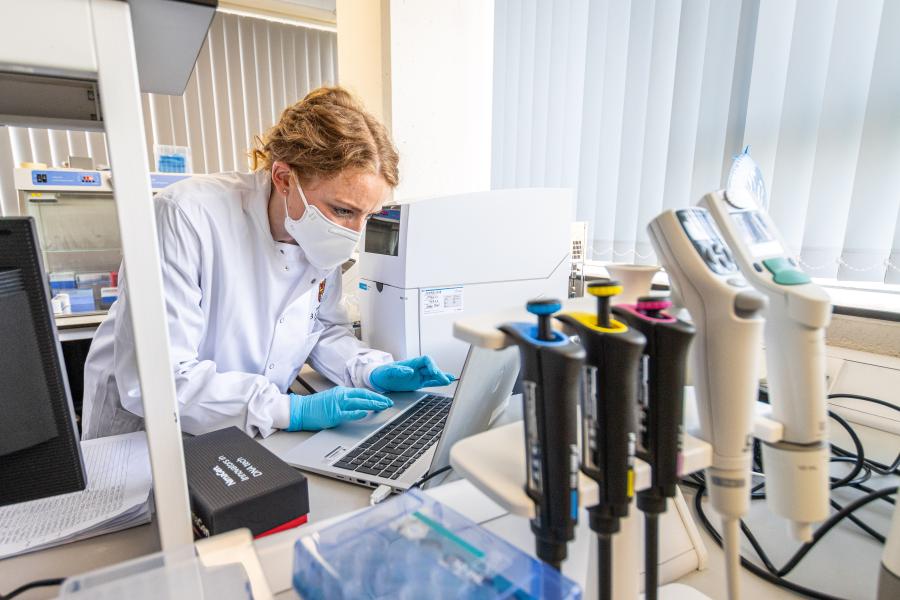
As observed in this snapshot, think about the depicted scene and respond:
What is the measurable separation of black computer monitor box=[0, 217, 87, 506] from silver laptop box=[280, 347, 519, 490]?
335 millimetres

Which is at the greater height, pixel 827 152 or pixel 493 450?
pixel 827 152

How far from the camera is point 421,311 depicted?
1.17m

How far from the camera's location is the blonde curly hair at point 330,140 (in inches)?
42.6

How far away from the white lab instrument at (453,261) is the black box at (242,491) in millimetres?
586

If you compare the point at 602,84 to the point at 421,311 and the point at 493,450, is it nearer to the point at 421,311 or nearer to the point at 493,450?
the point at 421,311

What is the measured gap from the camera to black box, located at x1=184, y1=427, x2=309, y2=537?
0.52 meters

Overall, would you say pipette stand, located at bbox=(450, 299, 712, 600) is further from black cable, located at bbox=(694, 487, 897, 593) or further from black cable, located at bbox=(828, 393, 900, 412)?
black cable, located at bbox=(828, 393, 900, 412)

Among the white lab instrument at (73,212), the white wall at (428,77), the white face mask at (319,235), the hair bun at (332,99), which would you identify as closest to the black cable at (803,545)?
the white face mask at (319,235)

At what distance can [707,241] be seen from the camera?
1.38ft

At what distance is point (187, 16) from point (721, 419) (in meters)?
0.58

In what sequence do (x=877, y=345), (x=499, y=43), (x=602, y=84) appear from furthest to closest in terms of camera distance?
(x=499, y=43) → (x=602, y=84) → (x=877, y=345)

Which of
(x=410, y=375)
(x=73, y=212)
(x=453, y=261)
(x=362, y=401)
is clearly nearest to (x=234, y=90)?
(x=73, y=212)

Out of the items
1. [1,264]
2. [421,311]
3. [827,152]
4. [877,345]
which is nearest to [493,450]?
[1,264]

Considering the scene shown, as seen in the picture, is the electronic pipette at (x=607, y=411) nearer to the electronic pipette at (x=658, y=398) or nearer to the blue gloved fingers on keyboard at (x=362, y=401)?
the electronic pipette at (x=658, y=398)
